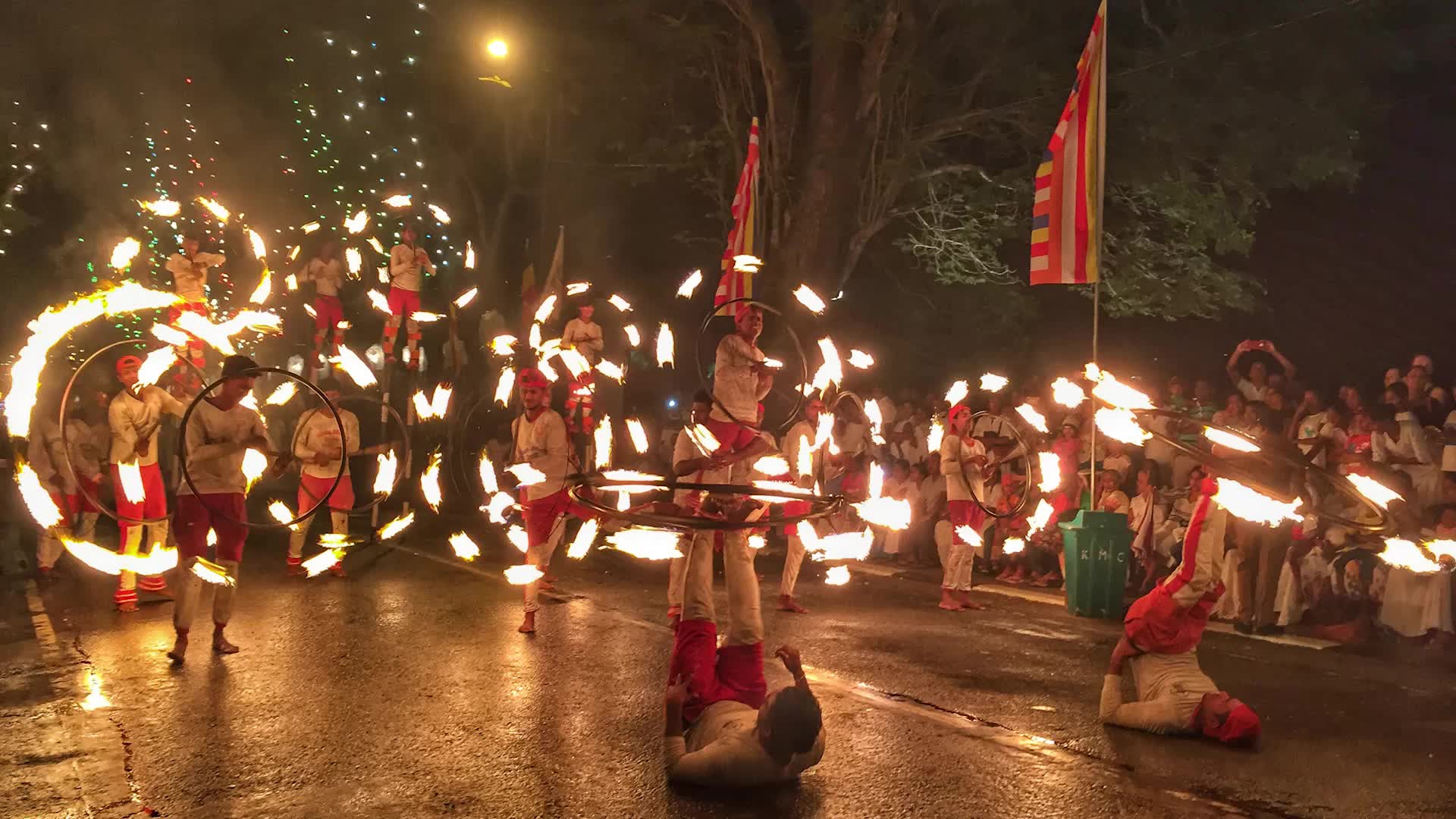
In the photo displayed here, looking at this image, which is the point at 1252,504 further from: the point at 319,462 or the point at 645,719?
the point at 319,462

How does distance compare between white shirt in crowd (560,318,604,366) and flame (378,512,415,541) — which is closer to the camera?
flame (378,512,415,541)

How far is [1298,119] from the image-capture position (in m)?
16.8

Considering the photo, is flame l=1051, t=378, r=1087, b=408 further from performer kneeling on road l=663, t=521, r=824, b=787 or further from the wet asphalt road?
performer kneeling on road l=663, t=521, r=824, b=787

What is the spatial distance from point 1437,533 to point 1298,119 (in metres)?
8.91

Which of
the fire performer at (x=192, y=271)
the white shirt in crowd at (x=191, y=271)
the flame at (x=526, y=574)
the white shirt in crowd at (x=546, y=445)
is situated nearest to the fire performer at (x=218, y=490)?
the flame at (x=526, y=574)

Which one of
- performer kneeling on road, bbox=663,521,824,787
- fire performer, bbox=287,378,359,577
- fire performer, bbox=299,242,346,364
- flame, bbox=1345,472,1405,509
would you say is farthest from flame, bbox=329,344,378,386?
flame, bbox=1345,472,1405,509

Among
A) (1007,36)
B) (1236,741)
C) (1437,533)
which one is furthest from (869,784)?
(1007,36)

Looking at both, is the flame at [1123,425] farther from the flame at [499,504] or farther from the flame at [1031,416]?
the flame at [499,504]

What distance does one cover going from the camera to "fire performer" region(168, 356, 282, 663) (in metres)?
8.53

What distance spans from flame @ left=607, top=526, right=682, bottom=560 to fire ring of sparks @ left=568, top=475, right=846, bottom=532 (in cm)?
29

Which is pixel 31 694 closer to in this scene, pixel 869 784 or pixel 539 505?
pixel 539 505

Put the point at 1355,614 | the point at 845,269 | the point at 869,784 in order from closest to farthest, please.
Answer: the point at 869,784, the point at 1355,614, the point at 845,269

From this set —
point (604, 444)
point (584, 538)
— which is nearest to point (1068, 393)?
point (584, 538)

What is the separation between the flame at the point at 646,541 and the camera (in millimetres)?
6914
